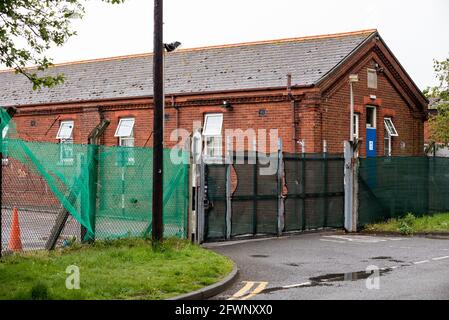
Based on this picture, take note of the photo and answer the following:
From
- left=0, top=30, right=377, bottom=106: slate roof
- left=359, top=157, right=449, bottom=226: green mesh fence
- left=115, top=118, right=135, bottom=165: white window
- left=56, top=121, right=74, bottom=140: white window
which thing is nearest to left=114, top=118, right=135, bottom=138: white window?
left=115, top=118, right=135, bottom=165: white window

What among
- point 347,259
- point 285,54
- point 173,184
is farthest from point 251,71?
point 347,259

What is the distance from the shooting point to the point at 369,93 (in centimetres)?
2380

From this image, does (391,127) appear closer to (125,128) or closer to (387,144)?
(387,144)

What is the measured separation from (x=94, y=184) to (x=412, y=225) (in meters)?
10.8

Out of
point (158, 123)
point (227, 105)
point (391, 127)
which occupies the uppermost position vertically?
point (227, 105)

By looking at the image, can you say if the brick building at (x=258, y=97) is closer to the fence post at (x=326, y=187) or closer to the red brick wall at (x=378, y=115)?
the red brick wall at (x=378, y=115)

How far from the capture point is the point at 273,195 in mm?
16453

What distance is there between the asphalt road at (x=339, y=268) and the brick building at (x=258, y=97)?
5.69 metres

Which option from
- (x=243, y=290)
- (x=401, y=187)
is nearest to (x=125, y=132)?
(x=401, y=187)

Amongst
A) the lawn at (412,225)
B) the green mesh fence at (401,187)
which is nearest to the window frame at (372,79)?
the green mesh fence at (401,187)

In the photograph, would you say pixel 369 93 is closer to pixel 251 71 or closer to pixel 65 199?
pixel 251 71

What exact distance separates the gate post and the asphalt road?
4.15ft

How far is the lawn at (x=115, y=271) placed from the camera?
324 inches

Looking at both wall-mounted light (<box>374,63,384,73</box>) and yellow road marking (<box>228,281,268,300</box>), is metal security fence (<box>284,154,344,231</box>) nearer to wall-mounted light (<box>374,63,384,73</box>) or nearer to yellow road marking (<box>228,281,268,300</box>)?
yellow road marking (<box>228,281,268,300</box>)
